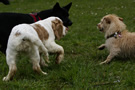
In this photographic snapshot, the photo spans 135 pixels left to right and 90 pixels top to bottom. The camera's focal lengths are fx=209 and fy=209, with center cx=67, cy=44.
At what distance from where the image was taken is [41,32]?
13.6ft

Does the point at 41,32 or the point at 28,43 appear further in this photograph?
the point at 41,32

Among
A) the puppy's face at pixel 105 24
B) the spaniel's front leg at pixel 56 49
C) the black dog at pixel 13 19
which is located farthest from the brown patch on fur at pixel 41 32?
the puppy's face at pixel 105 24

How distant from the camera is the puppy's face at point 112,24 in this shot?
5.14m

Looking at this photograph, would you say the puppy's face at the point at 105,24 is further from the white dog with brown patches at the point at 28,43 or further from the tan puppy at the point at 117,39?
the white dog with brown patches at the point at 28,43

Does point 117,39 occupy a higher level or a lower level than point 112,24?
lower

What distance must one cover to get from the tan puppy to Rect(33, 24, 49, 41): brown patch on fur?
1.48 metres

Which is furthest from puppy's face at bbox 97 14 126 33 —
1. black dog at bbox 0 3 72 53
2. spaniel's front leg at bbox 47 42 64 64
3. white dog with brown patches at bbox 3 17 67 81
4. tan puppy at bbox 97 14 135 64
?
white dog with brown patches at bbox 3 17 67 81

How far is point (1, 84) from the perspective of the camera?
349cm

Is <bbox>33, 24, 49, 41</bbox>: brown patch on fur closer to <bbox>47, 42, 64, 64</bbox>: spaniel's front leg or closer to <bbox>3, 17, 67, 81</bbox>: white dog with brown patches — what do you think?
<bbox>3, 17, 67, 81</bbox>: white dog with brown patches

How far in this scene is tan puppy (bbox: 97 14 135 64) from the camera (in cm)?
489

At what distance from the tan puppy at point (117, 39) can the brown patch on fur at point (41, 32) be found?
1.48 m

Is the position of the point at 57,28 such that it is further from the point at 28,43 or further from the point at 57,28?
the point at 28,43

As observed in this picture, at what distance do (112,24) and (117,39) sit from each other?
16.6 inches

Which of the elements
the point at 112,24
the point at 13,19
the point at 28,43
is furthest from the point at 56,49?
the point at 112,24
